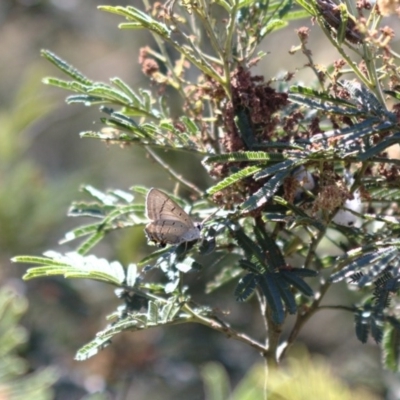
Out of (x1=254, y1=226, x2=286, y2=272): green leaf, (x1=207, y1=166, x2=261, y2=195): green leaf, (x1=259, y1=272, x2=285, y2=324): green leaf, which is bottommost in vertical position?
(x1=259, y1=272, x2=285, y2=324): green leaf

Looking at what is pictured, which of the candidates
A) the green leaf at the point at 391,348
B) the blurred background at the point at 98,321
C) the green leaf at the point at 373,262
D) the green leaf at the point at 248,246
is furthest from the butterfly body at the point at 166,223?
the blurred background at the point at 98,321

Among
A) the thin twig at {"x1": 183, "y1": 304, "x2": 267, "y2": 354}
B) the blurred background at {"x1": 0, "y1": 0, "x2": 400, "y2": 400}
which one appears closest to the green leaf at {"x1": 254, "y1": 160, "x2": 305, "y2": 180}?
the thin twig at {"x1": 183, "y1": 304, "x2": 267, "y2": 354}

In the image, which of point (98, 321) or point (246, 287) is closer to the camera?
point (246, 287)

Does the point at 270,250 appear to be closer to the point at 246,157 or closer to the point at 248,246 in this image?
the point at 248,246

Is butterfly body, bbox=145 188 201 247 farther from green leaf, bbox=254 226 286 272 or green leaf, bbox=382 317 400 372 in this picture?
green leaf, bbox=382 317 400 372

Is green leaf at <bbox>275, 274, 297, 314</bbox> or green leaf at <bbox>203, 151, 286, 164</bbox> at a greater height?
green leaf at <bbox>203, 151, 286, 164</bbox>

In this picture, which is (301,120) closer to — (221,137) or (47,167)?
(221,137)

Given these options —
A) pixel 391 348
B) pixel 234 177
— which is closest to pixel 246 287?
pixel 234 177

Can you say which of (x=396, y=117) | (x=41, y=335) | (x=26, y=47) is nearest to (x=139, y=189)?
(x=396, y=117)

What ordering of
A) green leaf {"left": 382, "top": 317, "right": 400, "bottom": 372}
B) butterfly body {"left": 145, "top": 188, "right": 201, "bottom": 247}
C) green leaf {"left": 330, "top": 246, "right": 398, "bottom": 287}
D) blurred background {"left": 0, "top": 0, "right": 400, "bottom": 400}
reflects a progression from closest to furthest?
green leaf {"left": 330, "top": 246, "right": 398, "bottom": 287} < butterfly body {"left": 145, "top": 188, "right": 201, "bottom": 247} < green leaf {"left": 382, "top": 317, "right": 400, "bottom": 372} < blurred background {"left": 0, "top": 0, "right": 400, "bottom": 400}

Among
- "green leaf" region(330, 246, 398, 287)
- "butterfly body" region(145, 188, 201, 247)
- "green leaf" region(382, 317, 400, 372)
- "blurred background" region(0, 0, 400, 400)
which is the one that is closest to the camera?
"green leaf" region(330, 246, 398, 287)
